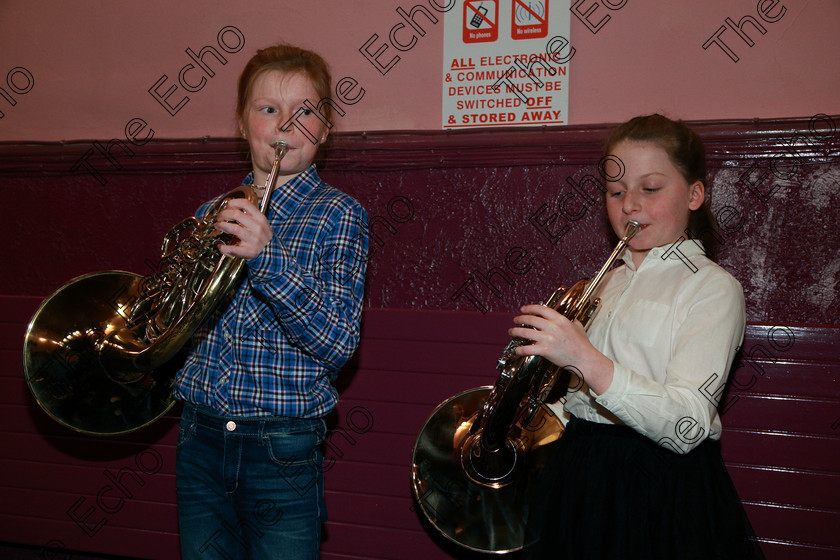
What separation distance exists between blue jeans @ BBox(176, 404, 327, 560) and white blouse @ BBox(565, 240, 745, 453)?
1.84ft

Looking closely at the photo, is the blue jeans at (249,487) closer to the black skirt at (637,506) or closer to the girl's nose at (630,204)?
the black skirt at (637,506)

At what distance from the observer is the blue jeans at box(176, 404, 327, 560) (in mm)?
1271

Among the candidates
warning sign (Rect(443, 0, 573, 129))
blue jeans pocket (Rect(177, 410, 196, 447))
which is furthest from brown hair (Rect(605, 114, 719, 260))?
blue jeans pocket (Rect(177, 410, 196, 447))

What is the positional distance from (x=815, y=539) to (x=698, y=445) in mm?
689

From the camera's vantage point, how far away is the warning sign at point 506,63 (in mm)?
1827

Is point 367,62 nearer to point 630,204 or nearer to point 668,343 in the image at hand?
point 630,204

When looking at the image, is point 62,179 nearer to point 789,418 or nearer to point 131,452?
point 131,452

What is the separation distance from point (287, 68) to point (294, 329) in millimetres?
594

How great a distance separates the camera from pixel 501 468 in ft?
4.79

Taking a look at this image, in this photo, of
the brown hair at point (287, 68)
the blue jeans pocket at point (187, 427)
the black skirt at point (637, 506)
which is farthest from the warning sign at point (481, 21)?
the blue jeans pocket at point (187, 427)

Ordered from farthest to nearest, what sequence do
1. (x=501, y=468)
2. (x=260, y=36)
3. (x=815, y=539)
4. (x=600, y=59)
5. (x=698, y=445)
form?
(x=260, y=36), (x=600, y=59), (x=815, y=539), (x=501, y=468), (x=698, y=445)

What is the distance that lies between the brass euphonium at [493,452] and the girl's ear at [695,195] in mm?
136

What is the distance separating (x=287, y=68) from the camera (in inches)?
57.2

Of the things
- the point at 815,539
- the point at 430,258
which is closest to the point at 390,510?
the point at 430,258
